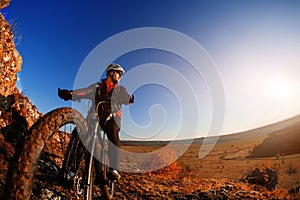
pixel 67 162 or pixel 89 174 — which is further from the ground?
pixel 67 162

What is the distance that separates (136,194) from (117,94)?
5.34 metres

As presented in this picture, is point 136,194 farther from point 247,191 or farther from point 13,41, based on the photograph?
point 13,41

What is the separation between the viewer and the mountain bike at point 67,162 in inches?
121

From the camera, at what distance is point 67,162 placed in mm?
5094

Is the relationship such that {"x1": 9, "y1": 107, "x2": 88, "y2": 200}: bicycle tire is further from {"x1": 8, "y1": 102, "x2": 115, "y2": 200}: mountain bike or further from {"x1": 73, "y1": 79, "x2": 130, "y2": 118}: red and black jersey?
{"x1": 73, "y1": 79, "x2": 130, "y2": 118}: red and black jersey

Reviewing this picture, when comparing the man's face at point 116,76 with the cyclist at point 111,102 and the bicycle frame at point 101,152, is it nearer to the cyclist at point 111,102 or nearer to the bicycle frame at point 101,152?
the cyclist at point 111,102

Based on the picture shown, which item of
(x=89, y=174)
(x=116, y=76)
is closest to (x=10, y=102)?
(x=116, y=76)

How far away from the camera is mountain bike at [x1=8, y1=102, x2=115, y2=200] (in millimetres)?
3072

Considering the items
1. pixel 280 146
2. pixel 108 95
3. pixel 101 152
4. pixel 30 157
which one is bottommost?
pixel 30 157

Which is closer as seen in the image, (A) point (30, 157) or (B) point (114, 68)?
(A) point (30, 157)

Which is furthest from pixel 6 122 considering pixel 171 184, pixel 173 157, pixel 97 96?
pixel 173 157

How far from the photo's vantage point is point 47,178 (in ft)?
15.2

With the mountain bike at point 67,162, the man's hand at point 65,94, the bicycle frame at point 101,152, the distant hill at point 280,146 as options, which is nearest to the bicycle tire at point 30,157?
the mountain bike at point 67,162

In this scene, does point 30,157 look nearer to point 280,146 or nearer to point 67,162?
point 67,162
